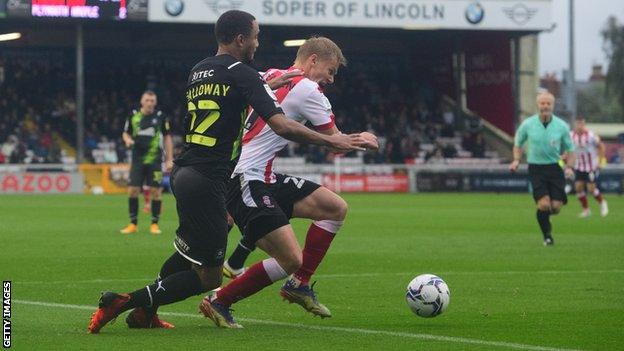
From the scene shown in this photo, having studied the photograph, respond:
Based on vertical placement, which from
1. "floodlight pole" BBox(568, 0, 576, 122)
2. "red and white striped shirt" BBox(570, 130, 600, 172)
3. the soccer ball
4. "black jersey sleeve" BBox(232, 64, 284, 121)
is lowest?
the soccer ball

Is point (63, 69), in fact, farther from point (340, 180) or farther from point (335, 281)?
point (335, 281)

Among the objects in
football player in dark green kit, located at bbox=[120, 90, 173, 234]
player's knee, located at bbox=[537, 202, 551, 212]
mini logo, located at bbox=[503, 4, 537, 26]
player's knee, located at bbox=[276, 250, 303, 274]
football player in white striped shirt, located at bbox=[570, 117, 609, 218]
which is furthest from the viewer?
mini logo, located at bbox=[503, 4, 537, 26]

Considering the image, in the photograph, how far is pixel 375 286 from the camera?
12508 mm

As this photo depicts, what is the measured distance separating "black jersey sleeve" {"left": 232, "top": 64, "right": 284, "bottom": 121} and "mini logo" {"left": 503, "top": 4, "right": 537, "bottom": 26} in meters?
41.0

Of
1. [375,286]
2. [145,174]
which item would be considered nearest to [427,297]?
[375,286]

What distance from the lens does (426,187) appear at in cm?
4547

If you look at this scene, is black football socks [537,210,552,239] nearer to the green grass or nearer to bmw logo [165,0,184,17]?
the green grass

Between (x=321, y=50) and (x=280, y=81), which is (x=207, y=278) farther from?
(x=321, y=50)

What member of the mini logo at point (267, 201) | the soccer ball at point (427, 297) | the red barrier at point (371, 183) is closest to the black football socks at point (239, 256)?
the mini logo at point (267, 201)

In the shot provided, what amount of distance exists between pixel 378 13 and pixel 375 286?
35428 mm

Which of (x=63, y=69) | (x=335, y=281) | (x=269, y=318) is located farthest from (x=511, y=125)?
(x=269, y=318)

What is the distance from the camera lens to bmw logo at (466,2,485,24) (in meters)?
48.2

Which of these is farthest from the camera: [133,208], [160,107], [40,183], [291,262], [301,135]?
[160,107]

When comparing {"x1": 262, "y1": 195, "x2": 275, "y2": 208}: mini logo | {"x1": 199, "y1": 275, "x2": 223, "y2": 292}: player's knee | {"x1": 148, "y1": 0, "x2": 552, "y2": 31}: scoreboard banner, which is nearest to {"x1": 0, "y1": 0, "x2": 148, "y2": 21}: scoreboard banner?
{"x1": 148, "y1": 0, "x2": 552, "y2": 31}: scoreboard banner
